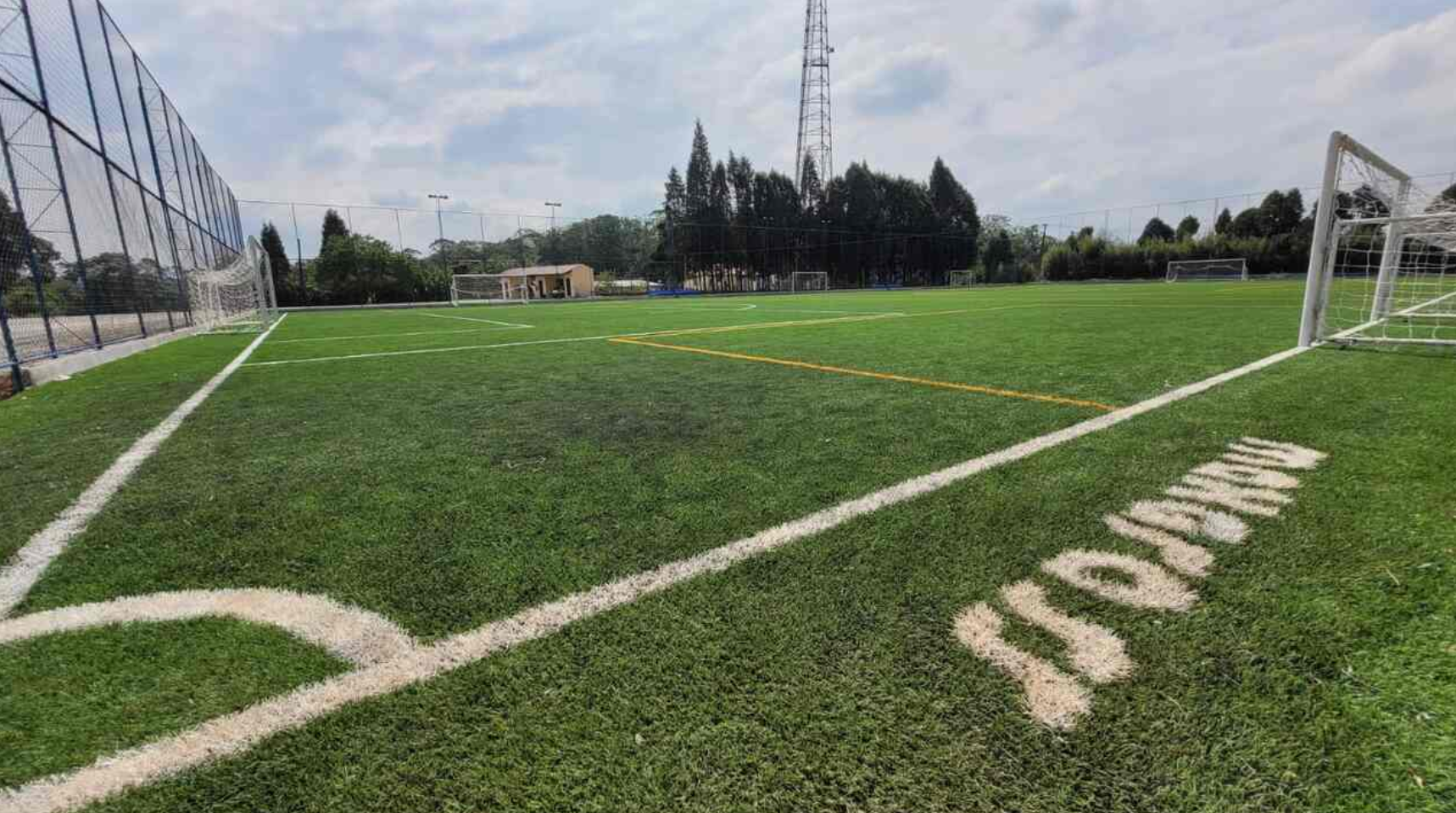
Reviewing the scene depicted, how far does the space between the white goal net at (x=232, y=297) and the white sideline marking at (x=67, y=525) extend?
12.7 meters

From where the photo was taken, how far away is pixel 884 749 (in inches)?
47.8

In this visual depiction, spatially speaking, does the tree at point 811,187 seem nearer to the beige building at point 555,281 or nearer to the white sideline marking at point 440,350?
the beige building at point 555,281

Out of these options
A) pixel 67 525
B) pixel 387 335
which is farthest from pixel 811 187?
pixel 67 525

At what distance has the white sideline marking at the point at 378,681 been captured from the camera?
1164 millimetres

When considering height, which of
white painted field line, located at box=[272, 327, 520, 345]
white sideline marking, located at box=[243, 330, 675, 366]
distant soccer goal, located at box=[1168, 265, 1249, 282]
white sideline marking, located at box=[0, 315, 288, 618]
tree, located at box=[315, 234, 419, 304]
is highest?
tree, located at box=[315, 234, 419, 304]

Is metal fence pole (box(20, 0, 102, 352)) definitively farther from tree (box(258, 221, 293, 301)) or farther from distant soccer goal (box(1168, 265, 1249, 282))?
distant soccer goal (box(1168, 265, 1249, 282))

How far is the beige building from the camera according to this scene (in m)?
53.2

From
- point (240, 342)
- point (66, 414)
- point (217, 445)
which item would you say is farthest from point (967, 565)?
point (240, 342)

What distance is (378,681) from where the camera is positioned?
143 centimetres

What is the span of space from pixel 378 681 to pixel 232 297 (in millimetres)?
23683

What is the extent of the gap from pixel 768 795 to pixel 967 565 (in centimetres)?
106

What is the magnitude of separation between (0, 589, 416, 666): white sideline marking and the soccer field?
0.04 feet

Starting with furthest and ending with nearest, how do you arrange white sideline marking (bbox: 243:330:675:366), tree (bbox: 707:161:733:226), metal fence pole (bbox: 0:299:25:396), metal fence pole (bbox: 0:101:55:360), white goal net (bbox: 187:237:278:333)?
tree (bbox: 707:161:733:226) → white goal net (bbox: 187:237:278:333) → white sideline marking (bbox: 243:330:675:366) → metal fence pole (bbox: 0:101:55:360) → metal fence pole (bbox: 0:299:25:396)

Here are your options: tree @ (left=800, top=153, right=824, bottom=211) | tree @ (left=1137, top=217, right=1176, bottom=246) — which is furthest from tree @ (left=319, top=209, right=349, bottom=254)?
tree @ (left=1137, top=217, right=1176, bottom=246)
